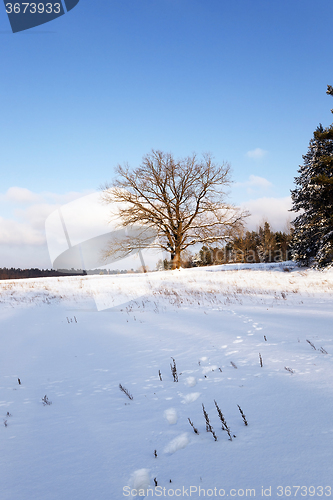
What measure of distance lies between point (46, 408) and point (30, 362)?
5.53 feet

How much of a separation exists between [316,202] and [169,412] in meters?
21.1

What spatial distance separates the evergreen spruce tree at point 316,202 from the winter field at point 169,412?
15.4 metres

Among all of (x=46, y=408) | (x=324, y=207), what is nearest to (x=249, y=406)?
(x=46, y=408)

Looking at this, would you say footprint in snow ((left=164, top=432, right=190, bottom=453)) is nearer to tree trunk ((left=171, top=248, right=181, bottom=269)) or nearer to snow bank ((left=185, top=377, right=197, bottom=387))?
snow bank ((left=185, top=377, right=197, bottom=387))

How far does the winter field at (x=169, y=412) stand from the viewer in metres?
1.41

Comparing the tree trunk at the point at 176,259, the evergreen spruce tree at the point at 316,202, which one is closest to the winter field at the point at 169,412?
the tree trunk at the point at 176,259

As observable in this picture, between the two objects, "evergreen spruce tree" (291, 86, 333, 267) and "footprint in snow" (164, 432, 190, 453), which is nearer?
"footprint in snow" (164, 432, 190, 453)

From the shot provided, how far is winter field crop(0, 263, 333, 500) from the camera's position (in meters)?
1.41

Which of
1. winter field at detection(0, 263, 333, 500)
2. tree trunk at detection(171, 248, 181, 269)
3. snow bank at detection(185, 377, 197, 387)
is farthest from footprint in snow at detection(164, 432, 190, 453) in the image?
tree trunk at detection(171, 248, 181, 269)

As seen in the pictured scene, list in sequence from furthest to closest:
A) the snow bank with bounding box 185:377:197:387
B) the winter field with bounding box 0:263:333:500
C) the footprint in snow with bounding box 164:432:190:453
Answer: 1. the snow bank with bounding box 185:377:197:387
2. the footprint in snow with bounding box 164:432:190:453
3. the winter field with bounding box 0:263:333:500

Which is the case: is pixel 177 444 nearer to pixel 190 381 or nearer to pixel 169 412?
pixel 169 412

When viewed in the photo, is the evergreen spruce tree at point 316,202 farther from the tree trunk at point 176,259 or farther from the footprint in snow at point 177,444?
the footprint in snow at point 177,444

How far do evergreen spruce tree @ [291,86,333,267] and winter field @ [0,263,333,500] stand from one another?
1540cm

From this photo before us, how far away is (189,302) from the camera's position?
8.45 m
